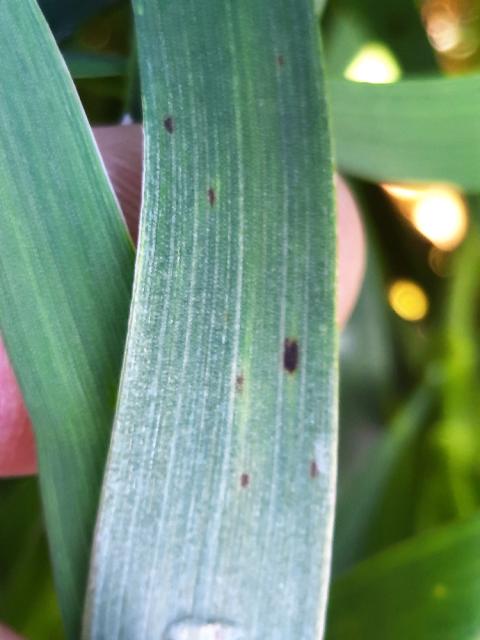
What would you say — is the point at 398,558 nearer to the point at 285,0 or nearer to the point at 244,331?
the point at 244,331

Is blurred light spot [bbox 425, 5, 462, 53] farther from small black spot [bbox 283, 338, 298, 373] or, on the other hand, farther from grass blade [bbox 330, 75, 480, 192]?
small black spot [bbox 283, 338, 298, 373]

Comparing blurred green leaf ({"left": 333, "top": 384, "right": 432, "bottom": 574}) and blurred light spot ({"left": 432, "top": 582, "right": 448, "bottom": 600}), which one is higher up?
blurred light spot ({"left": 432, "top": 582, "right": 448, "bottom": 600})

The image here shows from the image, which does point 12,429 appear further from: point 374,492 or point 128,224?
point 374,492

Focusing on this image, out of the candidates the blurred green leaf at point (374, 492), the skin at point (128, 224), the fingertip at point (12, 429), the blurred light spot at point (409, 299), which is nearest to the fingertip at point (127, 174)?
the skin at point (128, 224)

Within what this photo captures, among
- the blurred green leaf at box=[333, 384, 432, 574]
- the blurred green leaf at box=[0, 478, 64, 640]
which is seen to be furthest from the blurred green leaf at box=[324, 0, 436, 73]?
the blurred green leaf at box=[0, 478, 64, 640]

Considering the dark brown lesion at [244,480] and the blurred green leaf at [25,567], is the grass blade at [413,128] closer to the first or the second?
the dark brown lesion at [244,480]

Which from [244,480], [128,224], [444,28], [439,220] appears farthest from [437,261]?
[244,480]
